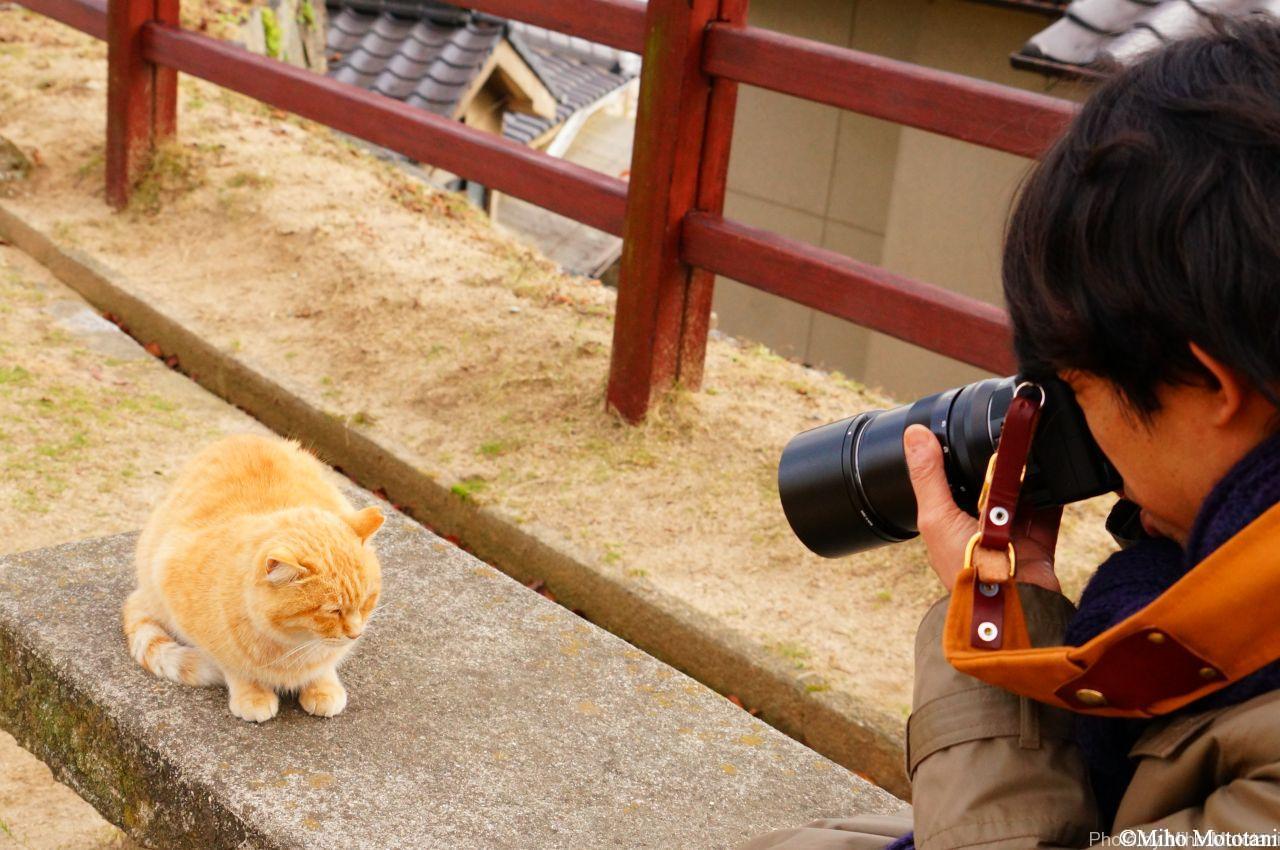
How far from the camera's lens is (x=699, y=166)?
3.49 meters

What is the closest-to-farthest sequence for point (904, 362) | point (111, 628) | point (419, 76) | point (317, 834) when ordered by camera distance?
point (317, 834) < point (111, 628) < point (904, 362) < point (419, 76)

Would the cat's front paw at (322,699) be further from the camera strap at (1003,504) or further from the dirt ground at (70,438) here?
the camera strap at (1003,504)

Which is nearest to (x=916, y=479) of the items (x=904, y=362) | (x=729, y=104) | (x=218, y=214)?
(x=729, y=104)

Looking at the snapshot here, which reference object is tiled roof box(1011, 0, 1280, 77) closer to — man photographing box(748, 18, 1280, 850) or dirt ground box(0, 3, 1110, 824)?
dirt ground box(0, 3, 1110, 824)

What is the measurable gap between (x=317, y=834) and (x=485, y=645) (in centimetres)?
56

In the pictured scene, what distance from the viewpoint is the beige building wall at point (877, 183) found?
6.53 meters

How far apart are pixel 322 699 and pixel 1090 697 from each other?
122 centimetres

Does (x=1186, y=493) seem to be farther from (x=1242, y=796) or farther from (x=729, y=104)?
(x=729, y=104)

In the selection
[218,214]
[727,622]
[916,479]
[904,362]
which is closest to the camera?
[916,479]

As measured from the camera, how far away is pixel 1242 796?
953 mm

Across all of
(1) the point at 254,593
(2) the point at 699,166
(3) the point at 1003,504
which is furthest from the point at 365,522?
(2) the point at 699,166

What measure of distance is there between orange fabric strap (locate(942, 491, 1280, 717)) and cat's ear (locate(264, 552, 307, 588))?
0.96 m

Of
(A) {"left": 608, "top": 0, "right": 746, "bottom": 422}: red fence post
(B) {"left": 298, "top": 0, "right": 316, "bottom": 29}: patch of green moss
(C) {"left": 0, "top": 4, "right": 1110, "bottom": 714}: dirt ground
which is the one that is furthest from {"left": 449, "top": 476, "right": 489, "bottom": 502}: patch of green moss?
(B) {"left": 298, "top": 0, "right": 316, "bottom": 29}: patch of green moss

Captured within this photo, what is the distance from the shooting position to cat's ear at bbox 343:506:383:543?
76.2 inches
